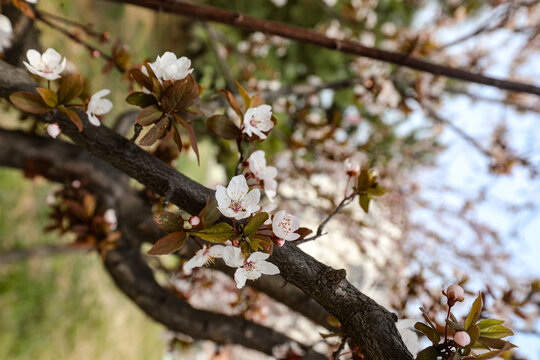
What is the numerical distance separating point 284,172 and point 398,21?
3.17 m

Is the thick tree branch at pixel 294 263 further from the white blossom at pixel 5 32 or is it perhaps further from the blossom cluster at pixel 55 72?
the white blossom at pixel 5 32

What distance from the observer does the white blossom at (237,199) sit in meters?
0.67

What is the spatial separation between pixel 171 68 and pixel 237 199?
0.99 feet

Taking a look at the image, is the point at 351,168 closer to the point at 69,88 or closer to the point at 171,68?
the point at 171,68

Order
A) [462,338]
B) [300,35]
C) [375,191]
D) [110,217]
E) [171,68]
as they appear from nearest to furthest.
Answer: [462,338] < [171,68] < [375,191] < [300,35] < [110,217]

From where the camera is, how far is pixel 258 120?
83 cm

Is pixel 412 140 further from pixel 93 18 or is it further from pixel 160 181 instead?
pixel 160 181

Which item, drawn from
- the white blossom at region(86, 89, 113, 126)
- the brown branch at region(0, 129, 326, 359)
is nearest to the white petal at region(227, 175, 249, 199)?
the white blossom at region(86, 89, 113, 126)

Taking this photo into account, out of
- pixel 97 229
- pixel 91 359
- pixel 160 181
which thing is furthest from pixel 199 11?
pixel 91 359

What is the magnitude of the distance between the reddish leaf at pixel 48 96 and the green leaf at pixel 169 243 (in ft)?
1.39

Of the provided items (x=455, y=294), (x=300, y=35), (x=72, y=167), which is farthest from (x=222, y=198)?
(x=72, y=167)

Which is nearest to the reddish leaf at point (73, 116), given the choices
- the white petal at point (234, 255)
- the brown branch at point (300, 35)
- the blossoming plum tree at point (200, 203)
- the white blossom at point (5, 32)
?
the blossoming plum tree at point (200, 203)

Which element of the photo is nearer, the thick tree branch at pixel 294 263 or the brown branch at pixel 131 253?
the thick tree branch at pixel 294 263

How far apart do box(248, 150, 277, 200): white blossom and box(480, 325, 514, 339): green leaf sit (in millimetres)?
526
